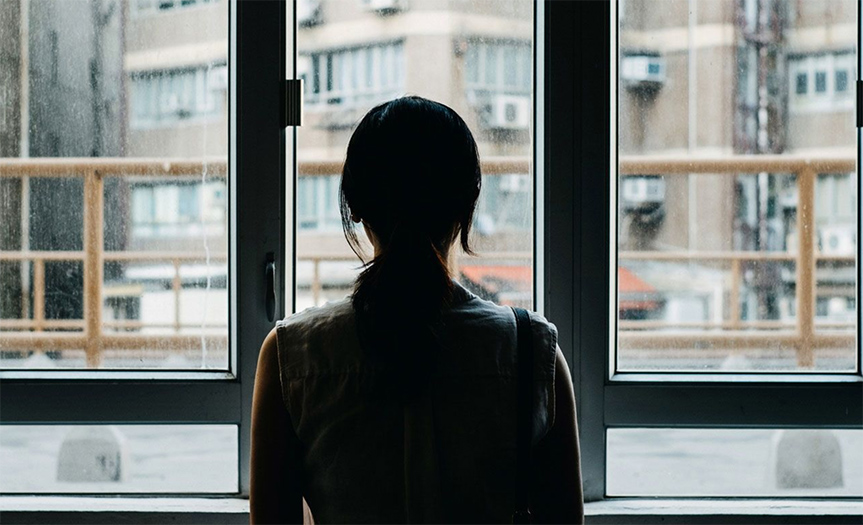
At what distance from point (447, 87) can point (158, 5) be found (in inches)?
24.9

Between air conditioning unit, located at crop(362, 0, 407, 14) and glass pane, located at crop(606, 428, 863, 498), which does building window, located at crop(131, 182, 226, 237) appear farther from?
glass pane, located at crop(606, 428, 863, 498)

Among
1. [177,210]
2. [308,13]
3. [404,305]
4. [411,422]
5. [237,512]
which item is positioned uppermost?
[308,13]

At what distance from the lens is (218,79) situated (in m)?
1.75

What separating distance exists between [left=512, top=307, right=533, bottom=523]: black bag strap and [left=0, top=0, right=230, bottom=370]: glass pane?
1029mm

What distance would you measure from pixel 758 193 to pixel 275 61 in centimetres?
106

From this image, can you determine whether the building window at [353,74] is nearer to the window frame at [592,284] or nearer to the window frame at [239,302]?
the window frame at [239,302]

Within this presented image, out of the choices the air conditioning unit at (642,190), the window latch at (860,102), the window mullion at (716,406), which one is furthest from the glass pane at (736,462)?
the window latch at (860,102)

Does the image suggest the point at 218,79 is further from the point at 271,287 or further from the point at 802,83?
the point at 802,83

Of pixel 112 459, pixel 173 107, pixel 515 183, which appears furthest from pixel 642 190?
pixel 112 459

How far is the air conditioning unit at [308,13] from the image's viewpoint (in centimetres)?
174

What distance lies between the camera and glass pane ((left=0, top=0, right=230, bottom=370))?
69.1 inches

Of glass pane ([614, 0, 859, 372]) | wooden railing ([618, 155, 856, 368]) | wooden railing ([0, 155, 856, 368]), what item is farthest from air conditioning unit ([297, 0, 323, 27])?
wooden railing ([618, 155, 856, 368])

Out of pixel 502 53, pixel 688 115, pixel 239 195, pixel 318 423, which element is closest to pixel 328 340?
pixel 318 423

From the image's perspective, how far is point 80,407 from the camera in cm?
172
